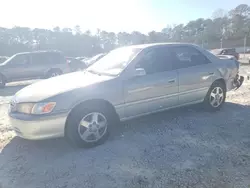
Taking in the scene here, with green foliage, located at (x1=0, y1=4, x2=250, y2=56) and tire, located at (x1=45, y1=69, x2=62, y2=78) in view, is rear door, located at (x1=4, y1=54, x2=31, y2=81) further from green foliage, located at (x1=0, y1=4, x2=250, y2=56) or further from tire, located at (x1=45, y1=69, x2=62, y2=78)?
green foliage, located at (x1=0, y1=4, x2=250, y2=56)

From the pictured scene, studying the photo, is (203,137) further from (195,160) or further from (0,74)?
(0,74)

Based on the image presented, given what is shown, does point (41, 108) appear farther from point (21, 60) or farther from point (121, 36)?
point (121, 36)

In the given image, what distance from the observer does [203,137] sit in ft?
13.1

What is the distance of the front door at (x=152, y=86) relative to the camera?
4.05 m

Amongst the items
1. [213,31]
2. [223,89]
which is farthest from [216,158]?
[213,31]

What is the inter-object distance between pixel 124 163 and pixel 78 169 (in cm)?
62

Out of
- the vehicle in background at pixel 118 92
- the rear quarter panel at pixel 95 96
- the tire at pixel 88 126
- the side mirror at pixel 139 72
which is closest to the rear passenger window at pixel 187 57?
the vehicle in background at pixel 118 92

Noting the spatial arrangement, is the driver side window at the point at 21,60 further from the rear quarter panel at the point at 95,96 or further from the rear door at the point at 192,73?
the rear quarter panel at the point at 95,96

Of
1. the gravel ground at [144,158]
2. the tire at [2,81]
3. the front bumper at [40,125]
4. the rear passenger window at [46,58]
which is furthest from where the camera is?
the rear passenger window at [46,58]

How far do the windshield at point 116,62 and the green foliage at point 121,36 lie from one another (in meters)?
30.0

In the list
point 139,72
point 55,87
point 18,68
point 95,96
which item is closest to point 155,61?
point 139,72

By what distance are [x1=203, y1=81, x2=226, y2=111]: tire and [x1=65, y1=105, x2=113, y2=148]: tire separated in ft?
8.08

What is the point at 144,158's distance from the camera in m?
3.34

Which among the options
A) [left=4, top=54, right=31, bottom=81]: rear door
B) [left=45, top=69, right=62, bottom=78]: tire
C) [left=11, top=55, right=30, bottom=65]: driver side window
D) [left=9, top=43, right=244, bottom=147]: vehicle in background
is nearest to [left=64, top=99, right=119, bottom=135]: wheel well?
[left=9, top=43, right=244, bottom=147]: vehicle in background
